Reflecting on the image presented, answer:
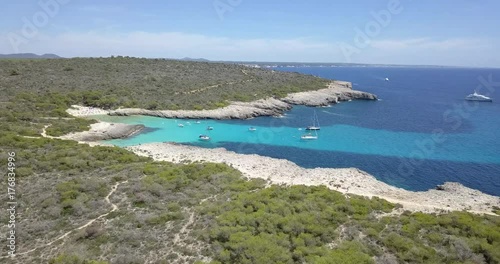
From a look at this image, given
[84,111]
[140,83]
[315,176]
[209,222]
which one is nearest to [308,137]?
[315,176]

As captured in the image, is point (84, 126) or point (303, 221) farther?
point (84, 126)

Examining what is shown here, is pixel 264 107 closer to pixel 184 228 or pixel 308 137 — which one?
pixel 308 137

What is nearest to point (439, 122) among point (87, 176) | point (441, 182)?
point (441, 182)

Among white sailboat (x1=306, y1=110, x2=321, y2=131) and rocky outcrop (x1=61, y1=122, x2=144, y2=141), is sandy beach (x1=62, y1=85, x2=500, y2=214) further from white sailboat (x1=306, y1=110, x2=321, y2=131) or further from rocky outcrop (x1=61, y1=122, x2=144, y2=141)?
white sailboat (x1=306, y1=110, x2=321, y2=131)

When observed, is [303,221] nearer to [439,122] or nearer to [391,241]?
[391,241]

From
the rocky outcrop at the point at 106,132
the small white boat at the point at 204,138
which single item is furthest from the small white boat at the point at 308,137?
the rocky outcrop at the point at 106,132

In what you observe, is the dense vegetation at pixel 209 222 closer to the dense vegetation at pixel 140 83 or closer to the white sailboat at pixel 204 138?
the white sailboat at pixel 204 138
